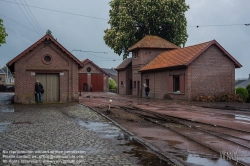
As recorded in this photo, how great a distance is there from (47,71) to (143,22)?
1003 inches

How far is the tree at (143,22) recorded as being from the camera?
47906 mm

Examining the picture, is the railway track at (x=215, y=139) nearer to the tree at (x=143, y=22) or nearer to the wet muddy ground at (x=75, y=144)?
the wet muddy ground at (x=75, y=144)

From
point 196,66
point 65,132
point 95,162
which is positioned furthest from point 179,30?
point 95,162

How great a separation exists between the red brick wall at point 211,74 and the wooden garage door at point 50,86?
13.4 metres

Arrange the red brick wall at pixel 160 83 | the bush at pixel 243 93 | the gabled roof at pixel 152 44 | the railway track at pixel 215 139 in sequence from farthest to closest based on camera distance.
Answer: the gabled roof at pixel 152 44 < the bush at pixel 243 93 < the red brick wall at pixel 160 83 < the railway track at pixel 215 139

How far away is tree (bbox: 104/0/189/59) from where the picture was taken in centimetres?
4791

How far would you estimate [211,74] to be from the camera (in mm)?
33094

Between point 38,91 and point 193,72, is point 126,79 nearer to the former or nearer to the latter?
point 193,72

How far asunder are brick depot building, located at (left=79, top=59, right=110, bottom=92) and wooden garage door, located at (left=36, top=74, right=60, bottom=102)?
3371 cm

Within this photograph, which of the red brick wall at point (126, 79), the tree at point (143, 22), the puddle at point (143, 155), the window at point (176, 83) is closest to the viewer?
the puddle at point (143, 155)

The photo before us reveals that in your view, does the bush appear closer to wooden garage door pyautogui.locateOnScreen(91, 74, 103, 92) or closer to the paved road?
the paved road

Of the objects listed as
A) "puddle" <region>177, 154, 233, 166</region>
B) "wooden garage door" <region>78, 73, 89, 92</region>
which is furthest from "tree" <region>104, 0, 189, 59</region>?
"puddle" <region>177, 154, 233, 166</region>

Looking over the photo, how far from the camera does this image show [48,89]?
2784 cm

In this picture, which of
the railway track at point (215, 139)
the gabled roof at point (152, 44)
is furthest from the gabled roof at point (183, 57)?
the railway track at point (215, 139)
